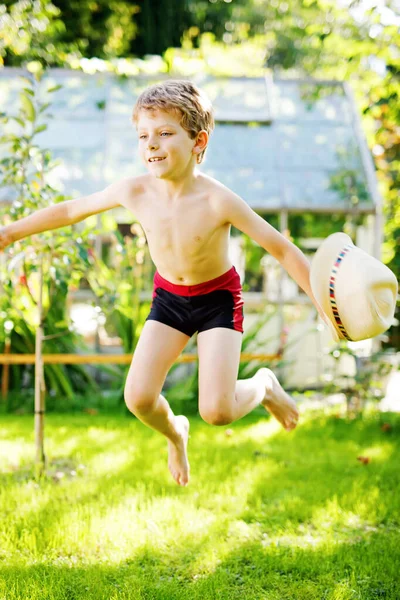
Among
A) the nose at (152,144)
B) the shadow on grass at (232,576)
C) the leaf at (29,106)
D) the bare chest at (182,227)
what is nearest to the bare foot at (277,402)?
the shadow on grass at (232,576)

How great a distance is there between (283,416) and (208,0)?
44.0ft

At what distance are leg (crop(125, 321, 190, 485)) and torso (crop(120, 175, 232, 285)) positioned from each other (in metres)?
0.23

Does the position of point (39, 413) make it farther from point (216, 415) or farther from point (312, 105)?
point (312, 105)

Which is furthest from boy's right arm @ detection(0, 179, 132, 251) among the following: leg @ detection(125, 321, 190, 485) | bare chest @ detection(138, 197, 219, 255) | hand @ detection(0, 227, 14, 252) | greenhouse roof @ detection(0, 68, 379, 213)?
greenhouse roof @ detection(0, 68, 379, 213)

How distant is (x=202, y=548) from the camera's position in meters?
2.69

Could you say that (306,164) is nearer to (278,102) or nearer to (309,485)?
(278,102)

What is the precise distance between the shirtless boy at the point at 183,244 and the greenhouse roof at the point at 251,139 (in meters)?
4.18

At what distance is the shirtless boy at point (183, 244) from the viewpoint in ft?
8.12

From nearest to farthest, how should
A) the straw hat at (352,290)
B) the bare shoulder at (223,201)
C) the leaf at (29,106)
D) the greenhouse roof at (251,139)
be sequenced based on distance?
the straw hat at (352,290) → the bare shoulder at (223,201) → the leaf at (29,106) → the greenhouse roof at (251,139)

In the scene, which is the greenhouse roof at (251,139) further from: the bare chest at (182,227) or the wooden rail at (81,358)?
the bare chest at (182,227)

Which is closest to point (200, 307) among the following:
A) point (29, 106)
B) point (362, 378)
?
point (29, 106)

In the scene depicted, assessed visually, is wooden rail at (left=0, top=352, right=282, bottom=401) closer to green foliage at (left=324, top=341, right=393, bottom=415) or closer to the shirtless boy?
green foliage at (left=324, top=341, right=393, bottom=415)

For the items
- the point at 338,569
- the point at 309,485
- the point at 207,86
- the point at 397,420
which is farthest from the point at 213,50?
the point at 338,569

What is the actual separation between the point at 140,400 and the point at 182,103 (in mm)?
1125
